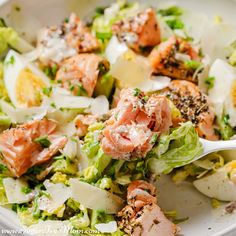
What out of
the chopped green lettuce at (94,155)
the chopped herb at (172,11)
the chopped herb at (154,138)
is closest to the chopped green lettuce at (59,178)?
the chopped green lettuce at (94,155)

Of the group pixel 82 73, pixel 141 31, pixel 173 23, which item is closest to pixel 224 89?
pixel 141 31

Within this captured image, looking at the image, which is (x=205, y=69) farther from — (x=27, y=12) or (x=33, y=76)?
(x=27, y=12)

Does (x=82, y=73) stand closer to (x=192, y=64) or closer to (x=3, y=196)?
(x=192, y=64)

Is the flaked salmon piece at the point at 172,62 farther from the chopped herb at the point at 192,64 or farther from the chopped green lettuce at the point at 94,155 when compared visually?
the chopped green lettuce at the point at 94,155

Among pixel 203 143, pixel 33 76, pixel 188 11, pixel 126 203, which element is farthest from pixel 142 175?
pixel 188 11

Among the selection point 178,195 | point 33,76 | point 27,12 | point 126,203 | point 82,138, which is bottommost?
point 178,195
